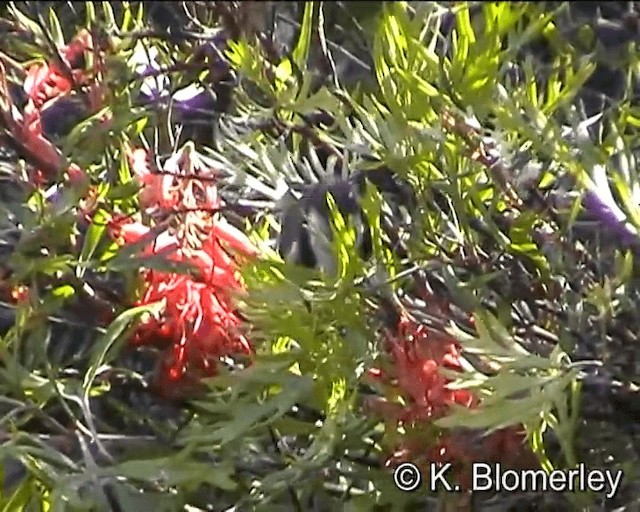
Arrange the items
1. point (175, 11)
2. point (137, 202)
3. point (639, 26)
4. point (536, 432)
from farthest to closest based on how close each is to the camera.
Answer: point (175, 11) → point (639, 26) → point (137, 202) → point (536, 432)

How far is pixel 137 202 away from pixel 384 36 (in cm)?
16

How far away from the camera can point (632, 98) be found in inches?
26.7

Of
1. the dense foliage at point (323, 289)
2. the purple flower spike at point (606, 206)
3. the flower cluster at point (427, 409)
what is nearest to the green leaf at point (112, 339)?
the dense foliage at point (323, 289)

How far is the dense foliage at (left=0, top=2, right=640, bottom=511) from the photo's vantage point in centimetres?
59

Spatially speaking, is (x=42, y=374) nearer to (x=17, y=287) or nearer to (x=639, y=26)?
(x=17, y=287)

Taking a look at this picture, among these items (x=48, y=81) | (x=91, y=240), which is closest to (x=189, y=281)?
(x=91, y=240)

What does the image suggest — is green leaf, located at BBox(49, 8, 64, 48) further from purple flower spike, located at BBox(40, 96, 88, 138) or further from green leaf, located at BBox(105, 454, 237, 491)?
green leaf, located at BBox(105, 454, 237, 491)

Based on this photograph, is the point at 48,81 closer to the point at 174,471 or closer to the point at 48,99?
the point at 48,99

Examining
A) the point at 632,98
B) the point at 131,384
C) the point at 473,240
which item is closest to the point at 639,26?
the point at 632,98

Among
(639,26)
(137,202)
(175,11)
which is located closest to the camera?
(137,202)

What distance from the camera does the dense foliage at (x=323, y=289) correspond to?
59cm

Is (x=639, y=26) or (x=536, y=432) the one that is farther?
(x=639, y=26)

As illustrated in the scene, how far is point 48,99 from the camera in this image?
72 centimetres

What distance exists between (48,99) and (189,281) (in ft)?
0.50
